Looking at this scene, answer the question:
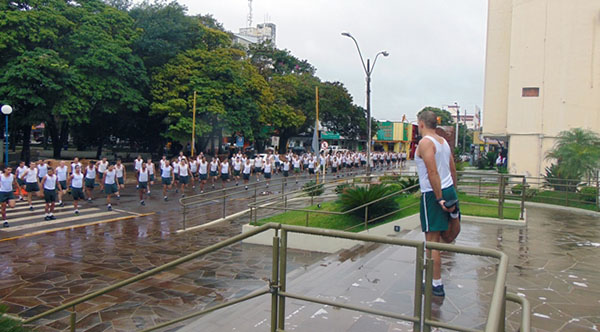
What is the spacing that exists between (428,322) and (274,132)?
163ft

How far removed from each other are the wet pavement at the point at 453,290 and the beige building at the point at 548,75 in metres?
17.2

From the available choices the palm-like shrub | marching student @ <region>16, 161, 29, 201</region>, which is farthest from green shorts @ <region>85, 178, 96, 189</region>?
the palm-like shrub

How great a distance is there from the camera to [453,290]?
521 cm

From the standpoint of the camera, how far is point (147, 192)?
22547mm

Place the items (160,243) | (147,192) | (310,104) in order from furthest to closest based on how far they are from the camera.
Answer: (310,104) → (147,192) → (160,243)

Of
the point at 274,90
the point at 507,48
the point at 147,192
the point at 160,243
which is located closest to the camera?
the point at 160,243

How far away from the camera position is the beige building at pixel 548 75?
74.5 ft

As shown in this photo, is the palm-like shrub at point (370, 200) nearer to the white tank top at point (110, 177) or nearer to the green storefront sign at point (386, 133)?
the white tank top at point (110, 177)

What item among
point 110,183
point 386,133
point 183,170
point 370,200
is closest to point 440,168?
point 370,200

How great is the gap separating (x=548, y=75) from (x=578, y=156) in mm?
8396

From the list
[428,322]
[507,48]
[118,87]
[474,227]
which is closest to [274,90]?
[118,87]

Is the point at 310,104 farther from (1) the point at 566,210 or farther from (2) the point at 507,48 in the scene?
(1) the point at 566,210

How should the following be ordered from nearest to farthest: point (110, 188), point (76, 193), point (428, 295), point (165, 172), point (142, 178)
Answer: point (428, 295), point (76, 193), point (110, 188), point (142, 178), point (165, 172)

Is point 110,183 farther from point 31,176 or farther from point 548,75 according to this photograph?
point 548,75
